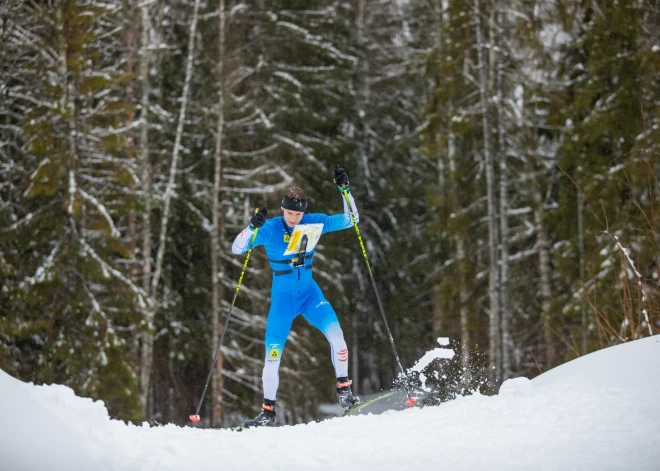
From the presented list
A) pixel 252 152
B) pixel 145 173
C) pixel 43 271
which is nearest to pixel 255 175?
pixel 252 152

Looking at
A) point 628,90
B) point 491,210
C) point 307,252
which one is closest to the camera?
point 307,252

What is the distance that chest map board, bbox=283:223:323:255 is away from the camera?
679 cm

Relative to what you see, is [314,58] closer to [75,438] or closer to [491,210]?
[491,210]

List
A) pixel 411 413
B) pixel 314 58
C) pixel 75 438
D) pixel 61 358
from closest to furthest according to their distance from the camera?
pixel 75 438
pixel 411 413
pixel 61 358
pixel 314 58

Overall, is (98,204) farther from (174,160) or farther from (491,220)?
(491,220)

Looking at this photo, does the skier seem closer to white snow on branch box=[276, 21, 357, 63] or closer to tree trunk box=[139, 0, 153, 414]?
tree trunk box=[139, 0, 153, 414]

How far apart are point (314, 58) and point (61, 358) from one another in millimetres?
9340

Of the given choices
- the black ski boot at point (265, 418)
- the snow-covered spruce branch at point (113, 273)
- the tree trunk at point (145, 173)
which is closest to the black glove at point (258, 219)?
the black ski boot at point (265, 418)

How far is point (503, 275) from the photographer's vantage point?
1465 centimetres

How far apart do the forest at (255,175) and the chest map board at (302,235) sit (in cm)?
530

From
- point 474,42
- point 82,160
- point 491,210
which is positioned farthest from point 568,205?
point 82,160

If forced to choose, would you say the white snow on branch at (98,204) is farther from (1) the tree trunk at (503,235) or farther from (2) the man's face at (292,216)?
(1) the tree trunk at (503,235)

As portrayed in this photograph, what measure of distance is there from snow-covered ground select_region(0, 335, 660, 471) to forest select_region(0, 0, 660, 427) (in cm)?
603

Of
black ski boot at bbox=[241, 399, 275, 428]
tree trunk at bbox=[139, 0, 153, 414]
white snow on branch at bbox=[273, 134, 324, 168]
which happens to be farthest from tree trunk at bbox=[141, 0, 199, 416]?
black ski boot at bbox=[241, 399, 275, 428]
